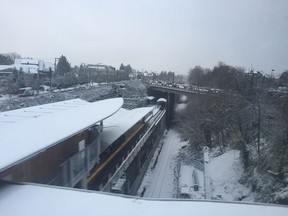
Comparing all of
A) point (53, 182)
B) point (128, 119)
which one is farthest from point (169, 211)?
point (128, 119)

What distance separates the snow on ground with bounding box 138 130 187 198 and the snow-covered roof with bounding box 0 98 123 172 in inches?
249

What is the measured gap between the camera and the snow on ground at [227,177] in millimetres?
13259

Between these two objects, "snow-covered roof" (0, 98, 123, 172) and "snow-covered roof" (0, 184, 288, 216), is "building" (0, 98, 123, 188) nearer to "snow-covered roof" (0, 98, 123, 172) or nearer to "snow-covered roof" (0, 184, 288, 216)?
"snow-covered roof" (0, 98, 123, 172)

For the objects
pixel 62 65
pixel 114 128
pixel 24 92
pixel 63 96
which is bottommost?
pixel 114 128

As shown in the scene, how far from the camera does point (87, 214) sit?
12.3 ft

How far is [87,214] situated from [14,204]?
1.20 metres

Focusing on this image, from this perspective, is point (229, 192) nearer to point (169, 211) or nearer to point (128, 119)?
point (128, 119)

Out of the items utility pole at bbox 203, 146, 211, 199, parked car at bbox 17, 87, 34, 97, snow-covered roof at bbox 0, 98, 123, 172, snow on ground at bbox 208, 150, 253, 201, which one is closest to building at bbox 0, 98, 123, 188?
snow-covered roof at bbox 0, 98, 123, 172

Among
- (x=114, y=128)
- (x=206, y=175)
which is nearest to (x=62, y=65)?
(x=114, y=128)

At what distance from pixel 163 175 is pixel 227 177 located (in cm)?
463

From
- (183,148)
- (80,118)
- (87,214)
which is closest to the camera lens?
(87,214)

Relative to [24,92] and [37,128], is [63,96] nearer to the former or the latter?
[24,92]

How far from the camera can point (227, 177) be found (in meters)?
15.4

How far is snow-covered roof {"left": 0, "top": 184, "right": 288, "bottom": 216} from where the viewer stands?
382cm
